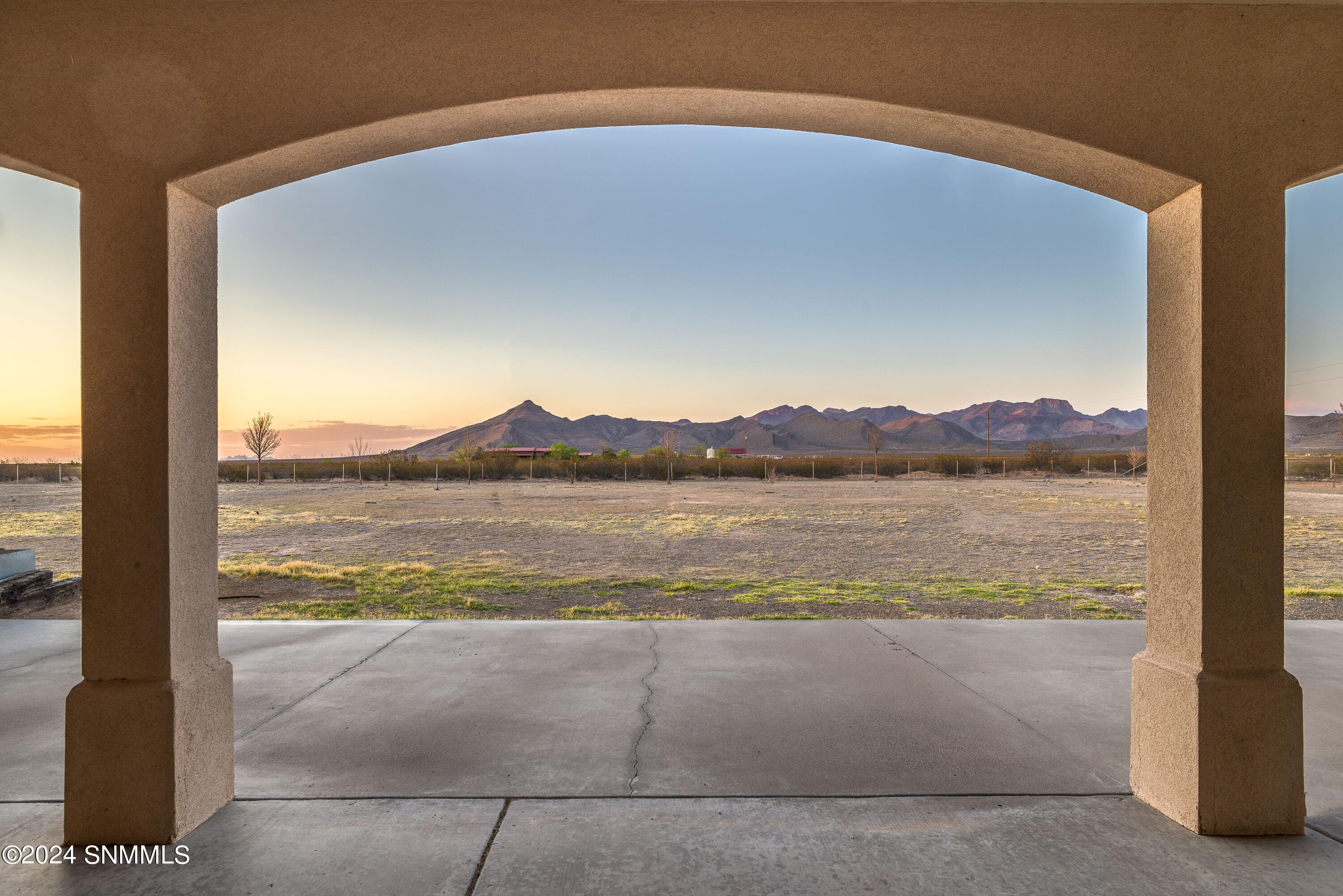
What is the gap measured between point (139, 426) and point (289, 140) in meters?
1.50

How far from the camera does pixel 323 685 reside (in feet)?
16.1

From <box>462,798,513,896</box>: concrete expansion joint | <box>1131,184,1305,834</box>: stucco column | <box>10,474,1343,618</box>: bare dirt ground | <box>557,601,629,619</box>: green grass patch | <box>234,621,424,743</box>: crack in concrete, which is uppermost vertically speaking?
<box>1131,184,1305,834</box>: stucco column

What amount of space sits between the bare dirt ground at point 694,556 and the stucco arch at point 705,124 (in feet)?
21.0

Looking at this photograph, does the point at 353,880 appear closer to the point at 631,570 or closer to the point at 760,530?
the point at 631,570

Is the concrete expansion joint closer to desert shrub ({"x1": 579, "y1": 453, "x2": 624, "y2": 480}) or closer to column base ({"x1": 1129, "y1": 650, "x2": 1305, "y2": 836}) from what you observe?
column base ({"x1": 1129, "y1": 650, "x2": 1305, "y2": 836})

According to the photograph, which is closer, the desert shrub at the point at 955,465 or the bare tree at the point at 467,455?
the bare tree at the point at 467,455

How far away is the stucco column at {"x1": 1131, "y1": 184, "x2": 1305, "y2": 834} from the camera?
2.85 metres

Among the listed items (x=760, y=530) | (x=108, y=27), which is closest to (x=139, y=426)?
(x=108, y=27)

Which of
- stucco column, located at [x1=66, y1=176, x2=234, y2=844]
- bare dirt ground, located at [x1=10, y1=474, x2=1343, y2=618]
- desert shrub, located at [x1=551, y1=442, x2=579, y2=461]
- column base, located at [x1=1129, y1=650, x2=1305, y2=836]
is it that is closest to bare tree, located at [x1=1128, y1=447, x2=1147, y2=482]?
bare dirt ground, located at [x1=10, y1=474, x2=1343, y2=618]

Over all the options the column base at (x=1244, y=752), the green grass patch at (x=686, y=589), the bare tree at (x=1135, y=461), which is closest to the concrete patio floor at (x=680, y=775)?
the column base at (x=1244, y=752)

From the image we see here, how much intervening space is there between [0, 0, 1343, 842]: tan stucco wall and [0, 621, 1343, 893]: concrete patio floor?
38cm

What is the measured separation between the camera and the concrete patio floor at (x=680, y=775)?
8.59ft

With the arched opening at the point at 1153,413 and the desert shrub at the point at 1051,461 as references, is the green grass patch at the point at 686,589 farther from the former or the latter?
the desert shrub at the point at 1051,461

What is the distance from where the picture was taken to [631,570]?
1286 cm
